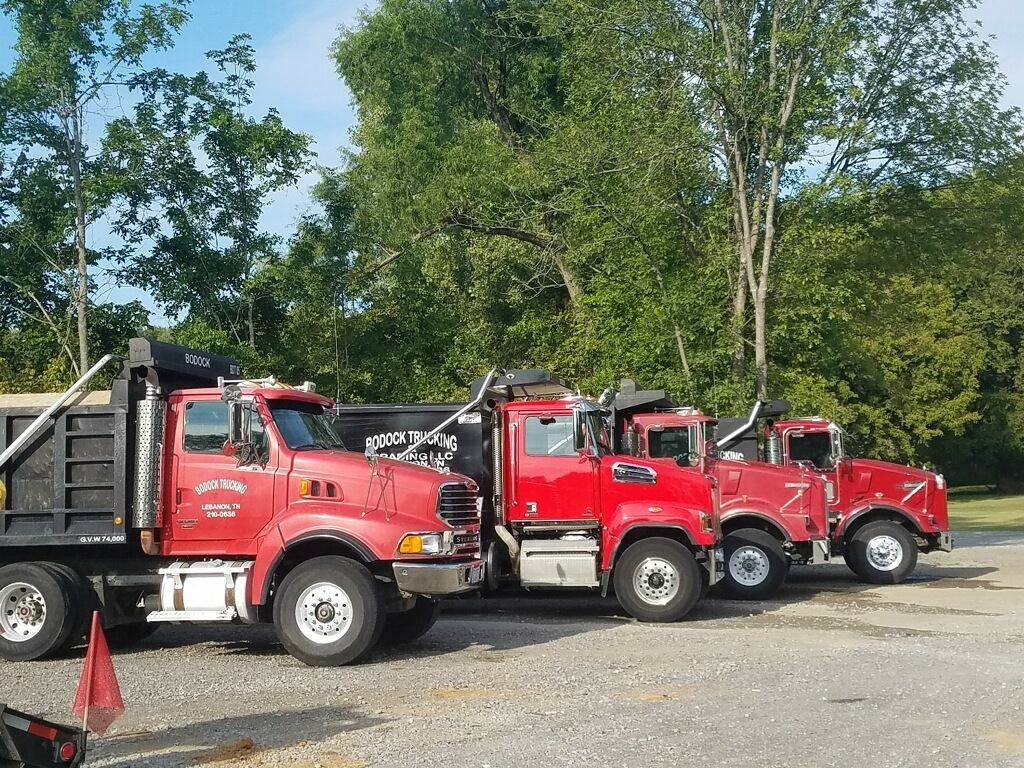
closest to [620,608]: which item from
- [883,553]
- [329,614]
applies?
[883,553]

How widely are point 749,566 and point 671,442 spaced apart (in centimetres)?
216

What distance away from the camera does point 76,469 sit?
1120cm

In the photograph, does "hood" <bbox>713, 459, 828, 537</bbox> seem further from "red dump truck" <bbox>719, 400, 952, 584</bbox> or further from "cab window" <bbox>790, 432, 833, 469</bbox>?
"cab window" <bbox>790, 432, 833, 469</bbox>

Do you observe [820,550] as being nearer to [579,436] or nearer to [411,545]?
[579,436]

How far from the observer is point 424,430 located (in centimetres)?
1522

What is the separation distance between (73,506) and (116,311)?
12.0m

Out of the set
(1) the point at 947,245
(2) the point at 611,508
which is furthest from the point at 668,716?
(1) the point at 947,245

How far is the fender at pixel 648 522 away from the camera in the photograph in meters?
13.6

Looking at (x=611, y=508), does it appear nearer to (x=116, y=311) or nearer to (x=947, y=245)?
(x=116, y=311)

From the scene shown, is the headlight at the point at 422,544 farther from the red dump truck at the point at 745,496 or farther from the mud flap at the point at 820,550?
the mud flap at the point at 820,550

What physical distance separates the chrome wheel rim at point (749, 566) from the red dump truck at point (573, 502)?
7.02 ft

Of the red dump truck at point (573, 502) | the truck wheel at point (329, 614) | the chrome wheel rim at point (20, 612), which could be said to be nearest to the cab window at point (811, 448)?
the red dump truck at point (573, 502)

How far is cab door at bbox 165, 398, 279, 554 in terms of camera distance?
434 inches

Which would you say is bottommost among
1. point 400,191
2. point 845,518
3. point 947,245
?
point 845,518
